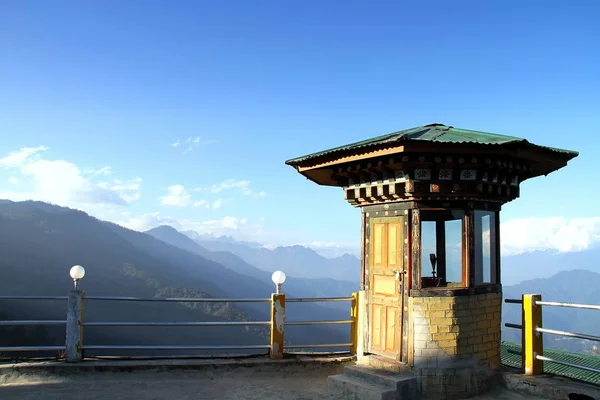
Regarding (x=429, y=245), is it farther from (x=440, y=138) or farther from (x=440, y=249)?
(x=440, y=138)


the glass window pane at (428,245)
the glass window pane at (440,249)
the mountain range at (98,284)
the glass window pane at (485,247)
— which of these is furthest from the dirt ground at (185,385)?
the mountain range at (98,284)

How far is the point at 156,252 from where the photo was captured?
16638 cm

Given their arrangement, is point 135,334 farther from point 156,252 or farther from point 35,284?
point 156,252

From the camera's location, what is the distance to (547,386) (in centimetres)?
638

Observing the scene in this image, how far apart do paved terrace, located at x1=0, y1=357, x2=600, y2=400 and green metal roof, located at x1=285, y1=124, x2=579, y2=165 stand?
331 cm

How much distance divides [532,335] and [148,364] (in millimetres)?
5812

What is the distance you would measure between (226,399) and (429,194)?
395cm

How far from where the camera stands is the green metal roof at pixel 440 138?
612cm

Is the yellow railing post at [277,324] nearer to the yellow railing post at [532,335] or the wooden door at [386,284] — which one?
the wooden door at [386,284]

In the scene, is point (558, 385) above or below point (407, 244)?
below

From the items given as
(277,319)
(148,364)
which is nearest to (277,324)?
(277,319)

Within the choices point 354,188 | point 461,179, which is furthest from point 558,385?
point 354,188

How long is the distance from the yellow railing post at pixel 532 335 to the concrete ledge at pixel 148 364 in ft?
9.10

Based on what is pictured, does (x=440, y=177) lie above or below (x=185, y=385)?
above
